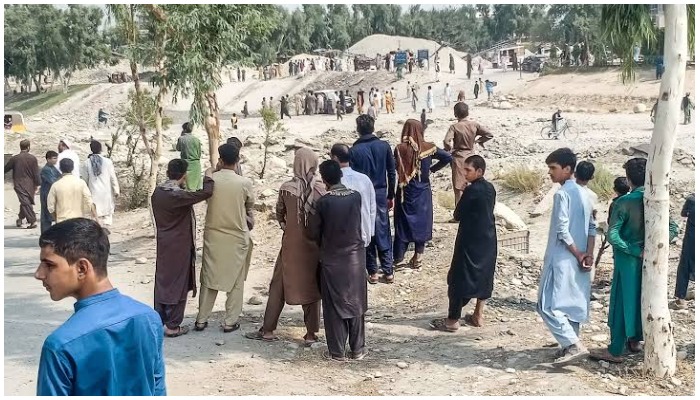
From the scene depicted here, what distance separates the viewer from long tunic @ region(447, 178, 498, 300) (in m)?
6.08

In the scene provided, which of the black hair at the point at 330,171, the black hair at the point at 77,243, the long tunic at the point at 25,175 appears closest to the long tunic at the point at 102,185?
the long tunic at the point at 25,175

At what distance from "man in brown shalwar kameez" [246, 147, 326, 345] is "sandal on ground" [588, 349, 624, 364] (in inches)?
80.1

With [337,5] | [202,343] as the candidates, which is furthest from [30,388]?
[337,5]

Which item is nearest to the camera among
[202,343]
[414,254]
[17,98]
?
[202,343]

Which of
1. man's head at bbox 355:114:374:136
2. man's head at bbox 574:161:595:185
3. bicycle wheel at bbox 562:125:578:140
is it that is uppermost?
man's head at bbox 355:114:374:136

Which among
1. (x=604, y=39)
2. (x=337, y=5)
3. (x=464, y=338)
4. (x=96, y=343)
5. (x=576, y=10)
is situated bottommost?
(x=464, y=338)

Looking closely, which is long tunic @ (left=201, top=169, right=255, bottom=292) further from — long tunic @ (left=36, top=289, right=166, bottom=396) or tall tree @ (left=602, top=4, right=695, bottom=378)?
long tunic @ (left=36, top=289, right=166, bottom=396)

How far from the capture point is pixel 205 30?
8875 millimetres

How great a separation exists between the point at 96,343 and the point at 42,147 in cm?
2002

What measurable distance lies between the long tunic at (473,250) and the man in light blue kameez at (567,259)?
2.65ft

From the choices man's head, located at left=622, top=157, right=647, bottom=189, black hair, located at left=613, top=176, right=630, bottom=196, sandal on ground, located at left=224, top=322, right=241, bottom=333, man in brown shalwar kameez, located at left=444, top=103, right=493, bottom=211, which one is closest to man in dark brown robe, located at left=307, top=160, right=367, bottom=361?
sandal on ground, located at left=224, top=322, right=241, bottom=333

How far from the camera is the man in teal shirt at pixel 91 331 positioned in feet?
7.97

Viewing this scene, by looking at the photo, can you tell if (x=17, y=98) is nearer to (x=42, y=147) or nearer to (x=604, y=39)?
(x=42, y=147)

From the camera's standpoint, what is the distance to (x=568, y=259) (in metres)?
5.31
